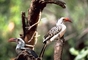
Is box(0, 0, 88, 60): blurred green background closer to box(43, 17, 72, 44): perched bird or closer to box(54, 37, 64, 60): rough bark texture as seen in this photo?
box(43, 17, 72, 44): perched bird

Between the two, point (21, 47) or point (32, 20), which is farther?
point (32, 20)

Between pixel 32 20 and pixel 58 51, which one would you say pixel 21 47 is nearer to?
pixel 32 20

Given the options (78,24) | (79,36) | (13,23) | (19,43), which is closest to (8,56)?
(13,23)

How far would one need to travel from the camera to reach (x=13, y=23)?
5.97 m

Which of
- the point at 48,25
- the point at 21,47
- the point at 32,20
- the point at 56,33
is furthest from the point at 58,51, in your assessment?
the point at 48,25

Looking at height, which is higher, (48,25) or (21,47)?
(21,47)

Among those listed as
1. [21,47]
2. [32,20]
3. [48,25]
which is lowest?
[48,25]

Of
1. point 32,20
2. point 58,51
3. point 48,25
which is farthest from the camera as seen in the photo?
point 48,25

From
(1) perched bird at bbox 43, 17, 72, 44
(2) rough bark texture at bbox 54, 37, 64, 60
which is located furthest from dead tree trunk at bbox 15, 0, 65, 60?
(2) rough bark texture at bbox 54, 37, 64, 60

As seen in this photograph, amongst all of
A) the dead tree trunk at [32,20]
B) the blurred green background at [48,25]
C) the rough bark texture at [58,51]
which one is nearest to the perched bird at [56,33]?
the rough bark texture at [58,51]

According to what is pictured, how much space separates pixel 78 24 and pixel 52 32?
4133mm

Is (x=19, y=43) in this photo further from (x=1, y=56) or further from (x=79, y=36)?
(x=79, y=36)

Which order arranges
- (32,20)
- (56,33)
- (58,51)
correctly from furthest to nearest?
(32,20), (56,33), (58,51)

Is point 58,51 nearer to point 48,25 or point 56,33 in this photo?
point 56,33
